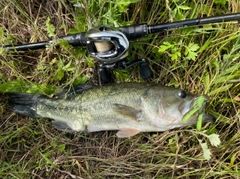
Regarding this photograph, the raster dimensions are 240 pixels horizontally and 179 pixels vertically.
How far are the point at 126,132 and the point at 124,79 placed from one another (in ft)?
1.74

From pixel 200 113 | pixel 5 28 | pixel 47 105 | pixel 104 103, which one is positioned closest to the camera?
pixel 200 113

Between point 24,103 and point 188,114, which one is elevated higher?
point 188,114

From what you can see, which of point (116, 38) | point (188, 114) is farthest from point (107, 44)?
point (188, 114)

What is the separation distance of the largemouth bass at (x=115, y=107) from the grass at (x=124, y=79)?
0.15 m

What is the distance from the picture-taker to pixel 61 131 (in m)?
3.23

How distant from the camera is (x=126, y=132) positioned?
2914mm

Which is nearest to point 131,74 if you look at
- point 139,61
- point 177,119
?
point 139,61

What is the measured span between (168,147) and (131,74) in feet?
2.49

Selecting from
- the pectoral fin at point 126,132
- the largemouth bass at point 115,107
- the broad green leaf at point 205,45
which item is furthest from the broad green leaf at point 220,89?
Result: the pectoral fin at point 126,132

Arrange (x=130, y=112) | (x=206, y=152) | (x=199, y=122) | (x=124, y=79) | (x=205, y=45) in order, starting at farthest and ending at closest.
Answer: (x=124, y=79), (x=205, y=45), (x=130, y=112), (x=206, y=152), (x=199, y=122)

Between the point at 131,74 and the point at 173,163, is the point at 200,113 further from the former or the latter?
the point at 131,74

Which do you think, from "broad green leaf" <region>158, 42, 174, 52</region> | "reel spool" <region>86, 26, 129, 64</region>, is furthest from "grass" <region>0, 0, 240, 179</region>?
"reel spool" <region>86, 26, 129, 64</region>

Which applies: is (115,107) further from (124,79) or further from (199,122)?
(199,122)

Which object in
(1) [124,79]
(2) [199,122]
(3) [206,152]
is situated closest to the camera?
(2) [199,122]
